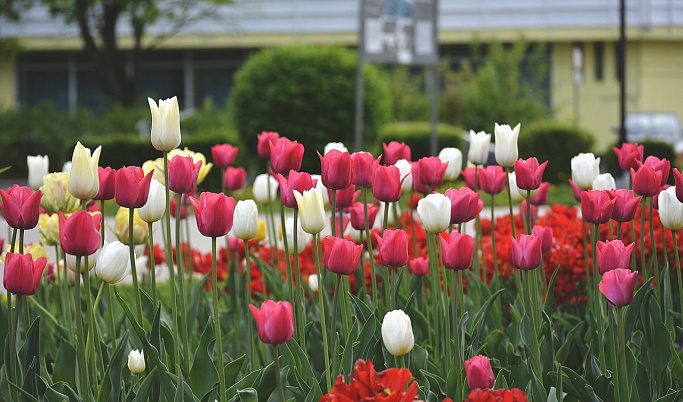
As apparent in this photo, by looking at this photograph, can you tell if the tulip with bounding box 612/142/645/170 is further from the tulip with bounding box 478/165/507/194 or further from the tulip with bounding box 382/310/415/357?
the tulip with bounding box 382/310/415/357

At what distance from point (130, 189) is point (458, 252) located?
0.71 metres

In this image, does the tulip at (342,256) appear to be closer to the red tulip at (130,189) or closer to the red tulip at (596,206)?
the red tulip at (130,189)

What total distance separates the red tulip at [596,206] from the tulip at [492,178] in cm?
57

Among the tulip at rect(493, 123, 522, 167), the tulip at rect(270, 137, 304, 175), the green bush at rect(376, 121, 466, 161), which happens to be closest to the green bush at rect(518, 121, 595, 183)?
the green bush at rect(376, 121, 466, 161)

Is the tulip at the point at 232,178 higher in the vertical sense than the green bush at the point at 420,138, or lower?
higher

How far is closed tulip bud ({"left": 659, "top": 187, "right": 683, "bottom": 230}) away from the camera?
2.31 metres

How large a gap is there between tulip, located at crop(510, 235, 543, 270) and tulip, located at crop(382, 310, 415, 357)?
13.0 inches

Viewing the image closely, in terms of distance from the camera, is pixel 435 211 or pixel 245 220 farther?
pixel 245 220

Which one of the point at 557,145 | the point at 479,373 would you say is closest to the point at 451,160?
the point at 479,373

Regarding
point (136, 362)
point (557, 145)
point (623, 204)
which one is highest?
point (623, 204)

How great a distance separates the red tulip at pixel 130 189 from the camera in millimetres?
2023

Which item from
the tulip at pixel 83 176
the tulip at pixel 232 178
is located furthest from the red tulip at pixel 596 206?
the tulip at pixel 232 178

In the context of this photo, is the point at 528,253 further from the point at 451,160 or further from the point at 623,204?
the point at 451,160

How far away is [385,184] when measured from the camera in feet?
7.12
